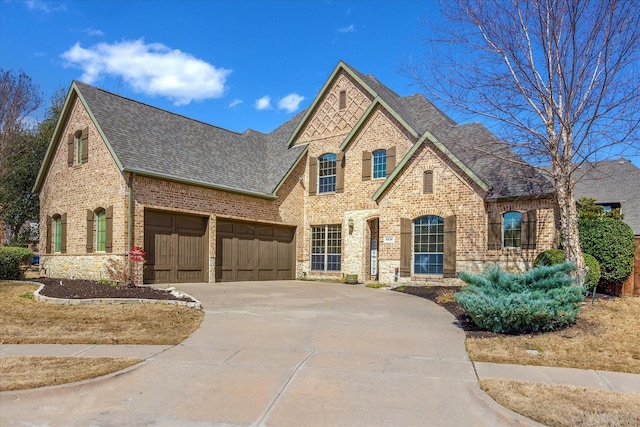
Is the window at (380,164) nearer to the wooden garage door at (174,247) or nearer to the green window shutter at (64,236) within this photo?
Answer: the wooden garage door at (174,247)

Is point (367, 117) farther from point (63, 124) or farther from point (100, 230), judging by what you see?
point (63, 124)

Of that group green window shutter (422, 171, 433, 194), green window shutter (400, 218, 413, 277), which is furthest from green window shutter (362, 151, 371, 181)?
green window shutter (422, 171, 433, 194)

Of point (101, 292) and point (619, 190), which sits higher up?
point (619, 190)

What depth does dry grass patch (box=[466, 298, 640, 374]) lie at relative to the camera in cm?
711

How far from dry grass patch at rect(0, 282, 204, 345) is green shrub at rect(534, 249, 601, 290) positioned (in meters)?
9.54

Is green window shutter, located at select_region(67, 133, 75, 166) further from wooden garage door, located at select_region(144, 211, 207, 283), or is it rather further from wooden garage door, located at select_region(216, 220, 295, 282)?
wooden garage door, located at select_region(216, 220, 295, 282)

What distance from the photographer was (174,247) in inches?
695

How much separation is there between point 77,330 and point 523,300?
8.03 meters

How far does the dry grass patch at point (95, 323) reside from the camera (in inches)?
322

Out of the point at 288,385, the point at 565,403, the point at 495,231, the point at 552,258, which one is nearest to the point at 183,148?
the point at 495,231

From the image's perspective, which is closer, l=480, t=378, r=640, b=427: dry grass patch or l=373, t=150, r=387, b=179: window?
l=480, t=378, r=640, b=427: dry grass patch

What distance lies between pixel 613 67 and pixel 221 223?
45.8 ft

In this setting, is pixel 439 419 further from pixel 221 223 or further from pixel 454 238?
pixel 221 223

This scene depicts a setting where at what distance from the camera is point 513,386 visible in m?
5.77
